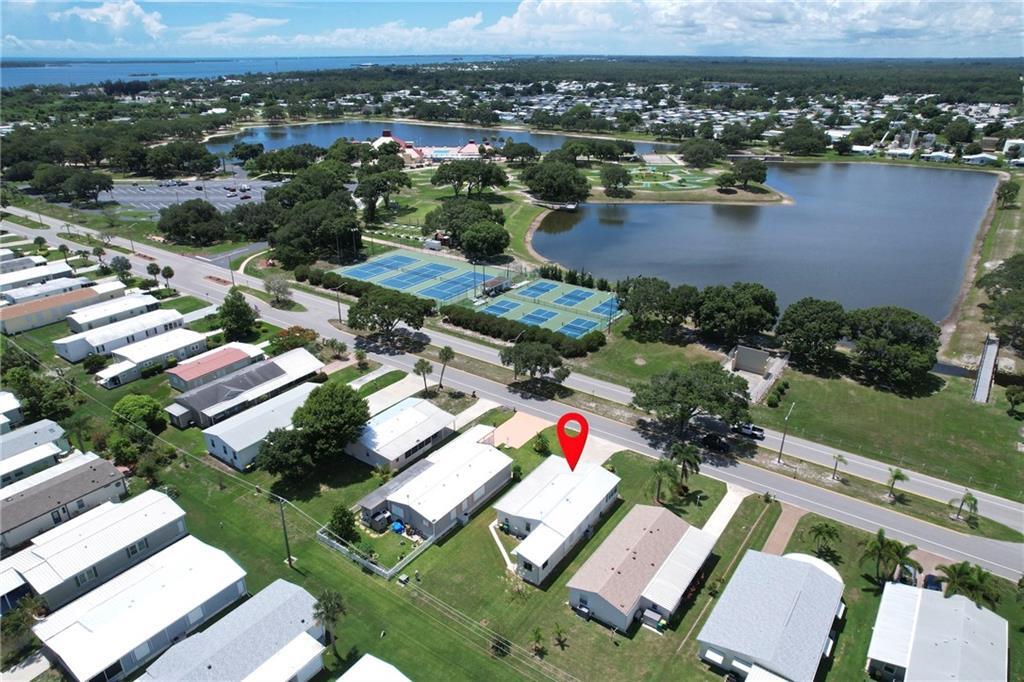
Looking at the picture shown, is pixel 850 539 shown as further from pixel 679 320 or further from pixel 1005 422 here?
pixel 679 320

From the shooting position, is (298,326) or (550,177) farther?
(550,177)

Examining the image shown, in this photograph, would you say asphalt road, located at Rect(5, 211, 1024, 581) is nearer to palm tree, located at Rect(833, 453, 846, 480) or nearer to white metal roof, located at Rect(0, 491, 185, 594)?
palm tree, located at Rect(833, 453, 846, 480)

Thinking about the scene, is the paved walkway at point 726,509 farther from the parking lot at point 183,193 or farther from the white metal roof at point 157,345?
the parking lot at point 183,193

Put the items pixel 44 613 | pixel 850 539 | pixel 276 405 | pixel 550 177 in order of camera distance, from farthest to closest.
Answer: pixel 550 177
pixel 276 405
pixel 850 539
pixel 44 613

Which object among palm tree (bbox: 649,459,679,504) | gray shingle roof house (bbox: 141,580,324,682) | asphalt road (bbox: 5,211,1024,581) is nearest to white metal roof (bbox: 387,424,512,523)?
gray shingle roof house (bbox: 141,580,324,682)

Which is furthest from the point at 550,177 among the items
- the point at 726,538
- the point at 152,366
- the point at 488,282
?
the point at 726,538

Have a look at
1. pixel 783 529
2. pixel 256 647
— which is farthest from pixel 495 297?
pixel 256 647
